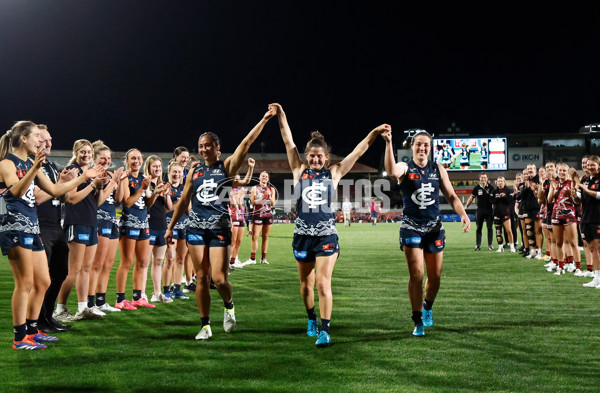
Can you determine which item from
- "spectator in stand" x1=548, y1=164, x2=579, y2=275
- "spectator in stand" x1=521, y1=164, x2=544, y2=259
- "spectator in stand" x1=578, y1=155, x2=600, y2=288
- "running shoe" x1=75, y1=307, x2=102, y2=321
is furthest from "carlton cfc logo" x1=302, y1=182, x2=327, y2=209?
"spectator in stand" x1=521, y1=164, x2=544, y2=259

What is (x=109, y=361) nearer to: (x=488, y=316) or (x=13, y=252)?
(x=13, y=252)

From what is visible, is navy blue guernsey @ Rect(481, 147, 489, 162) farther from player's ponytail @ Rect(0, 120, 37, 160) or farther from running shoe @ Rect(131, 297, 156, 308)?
player's ponytail @ Rect(0, 120, 37, 160)

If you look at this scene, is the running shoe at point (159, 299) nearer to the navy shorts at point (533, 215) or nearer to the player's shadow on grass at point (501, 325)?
the player's shadow on grass at point (501, 325)

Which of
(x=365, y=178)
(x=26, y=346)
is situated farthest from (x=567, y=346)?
(x=365, y=178)

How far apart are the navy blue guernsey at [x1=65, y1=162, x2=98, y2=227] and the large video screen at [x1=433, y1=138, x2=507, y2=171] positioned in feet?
127

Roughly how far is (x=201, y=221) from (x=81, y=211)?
71.6 inches

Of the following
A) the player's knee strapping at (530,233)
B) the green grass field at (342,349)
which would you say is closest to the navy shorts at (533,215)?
the player's knee strapping at (530,233)

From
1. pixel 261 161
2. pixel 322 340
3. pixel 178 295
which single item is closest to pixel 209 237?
pixel 322 340

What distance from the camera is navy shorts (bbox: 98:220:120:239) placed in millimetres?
7406

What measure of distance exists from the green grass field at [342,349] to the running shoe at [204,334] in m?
0.10

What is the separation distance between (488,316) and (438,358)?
7.83 ft

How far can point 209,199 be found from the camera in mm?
6012

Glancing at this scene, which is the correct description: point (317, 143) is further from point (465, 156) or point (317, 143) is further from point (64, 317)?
point (465, 156)

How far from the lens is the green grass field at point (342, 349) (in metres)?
4.31
